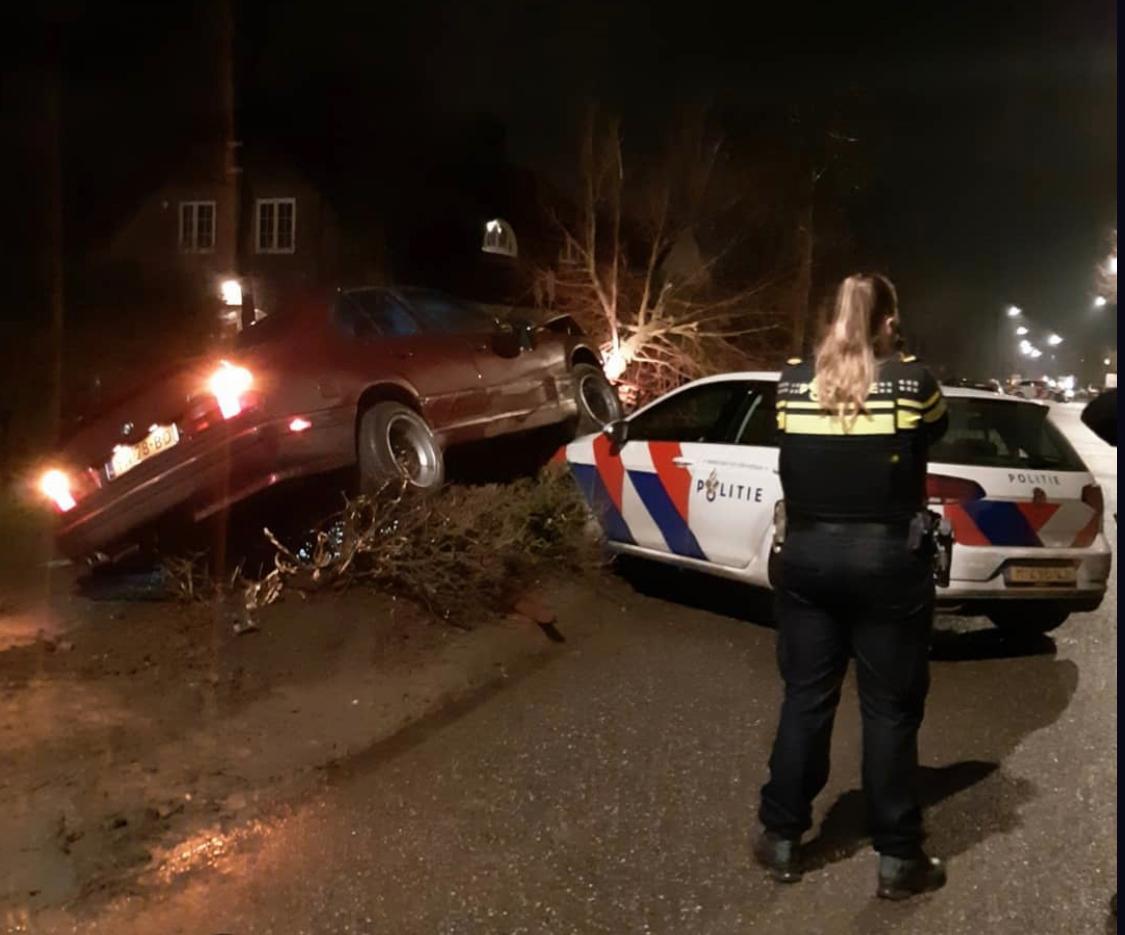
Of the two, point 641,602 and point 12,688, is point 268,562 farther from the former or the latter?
point 641,602

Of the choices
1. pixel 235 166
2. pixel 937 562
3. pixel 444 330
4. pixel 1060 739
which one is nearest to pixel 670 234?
pixel 235 166

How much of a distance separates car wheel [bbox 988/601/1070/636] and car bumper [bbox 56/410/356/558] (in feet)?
12.9

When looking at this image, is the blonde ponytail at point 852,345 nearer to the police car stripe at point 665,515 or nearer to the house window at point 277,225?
the police car stripe at point 665,515

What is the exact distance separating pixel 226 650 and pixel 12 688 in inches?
37.9

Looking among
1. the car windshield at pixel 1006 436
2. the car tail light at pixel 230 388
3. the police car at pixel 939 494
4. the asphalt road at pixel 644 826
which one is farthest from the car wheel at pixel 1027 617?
the car tail light at pixel 230 388

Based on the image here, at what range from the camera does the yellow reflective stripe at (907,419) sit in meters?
3.38

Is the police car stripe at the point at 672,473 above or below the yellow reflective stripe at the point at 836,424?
below

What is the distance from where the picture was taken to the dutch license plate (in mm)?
5852

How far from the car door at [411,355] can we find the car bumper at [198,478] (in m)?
0.72

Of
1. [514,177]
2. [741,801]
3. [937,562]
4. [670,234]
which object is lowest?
[741,801]

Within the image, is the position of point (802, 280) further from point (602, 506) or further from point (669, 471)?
point (669, 471)

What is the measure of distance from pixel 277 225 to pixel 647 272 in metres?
10.1

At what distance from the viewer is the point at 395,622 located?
20.4 feet

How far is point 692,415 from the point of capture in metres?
7.19
